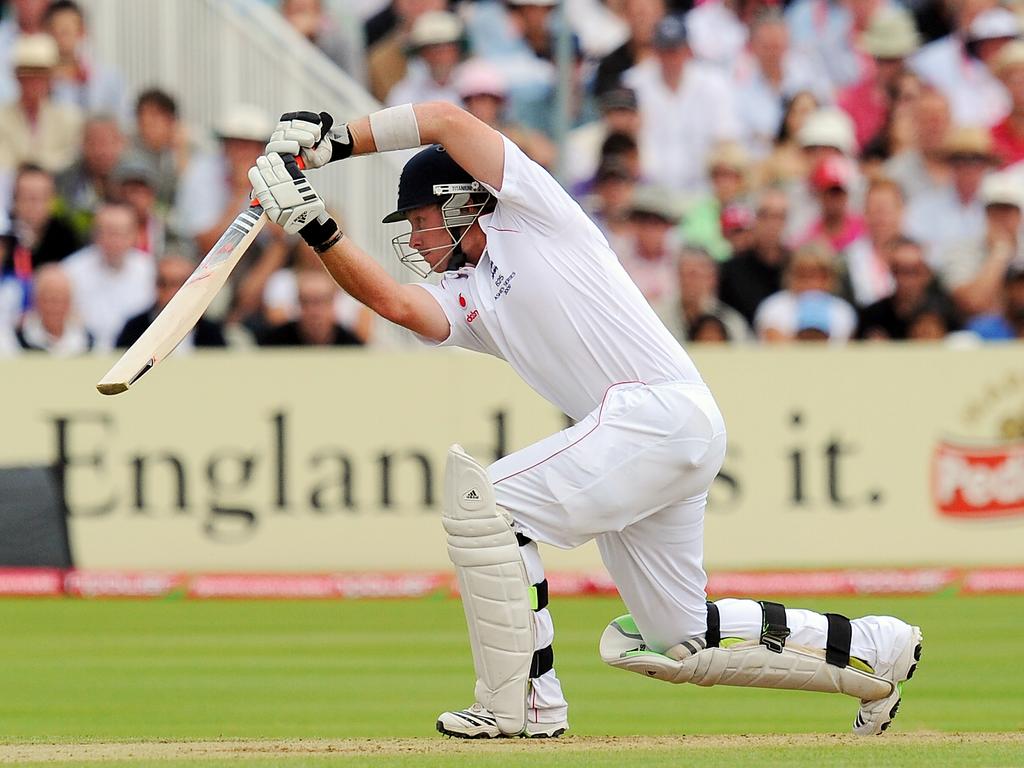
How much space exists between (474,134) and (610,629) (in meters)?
1.55

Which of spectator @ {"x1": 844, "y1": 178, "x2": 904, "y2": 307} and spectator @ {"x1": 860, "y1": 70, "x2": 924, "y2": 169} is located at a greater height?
spectator @ {"x1": 860, "y1": 70, "x2": 924, "y2": 169}

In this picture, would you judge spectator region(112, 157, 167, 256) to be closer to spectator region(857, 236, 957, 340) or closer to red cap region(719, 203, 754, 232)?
red cap region(719, 203, 754, 232)

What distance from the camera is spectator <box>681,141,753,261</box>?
12133mm

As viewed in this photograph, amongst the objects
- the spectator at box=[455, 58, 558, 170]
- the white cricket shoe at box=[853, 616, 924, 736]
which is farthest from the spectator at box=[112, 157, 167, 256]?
the white cricket shoe at box=[853, 616, 924, 736]

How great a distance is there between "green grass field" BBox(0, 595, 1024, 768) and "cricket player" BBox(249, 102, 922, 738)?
22 centimetres

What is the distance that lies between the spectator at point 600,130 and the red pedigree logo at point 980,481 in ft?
10.7

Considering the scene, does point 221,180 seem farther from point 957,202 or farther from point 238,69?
point 957,202

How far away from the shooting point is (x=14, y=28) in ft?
41.5

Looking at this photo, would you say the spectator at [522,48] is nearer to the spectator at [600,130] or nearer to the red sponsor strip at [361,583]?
the spectator at [600,130]

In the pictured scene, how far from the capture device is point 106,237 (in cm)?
1130

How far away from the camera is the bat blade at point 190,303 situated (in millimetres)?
5316

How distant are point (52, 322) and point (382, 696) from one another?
4.72m

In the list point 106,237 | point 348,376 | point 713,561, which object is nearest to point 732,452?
point 713,561

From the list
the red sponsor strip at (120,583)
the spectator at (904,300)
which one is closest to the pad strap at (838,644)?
the red sponsor strip at (120,583)
